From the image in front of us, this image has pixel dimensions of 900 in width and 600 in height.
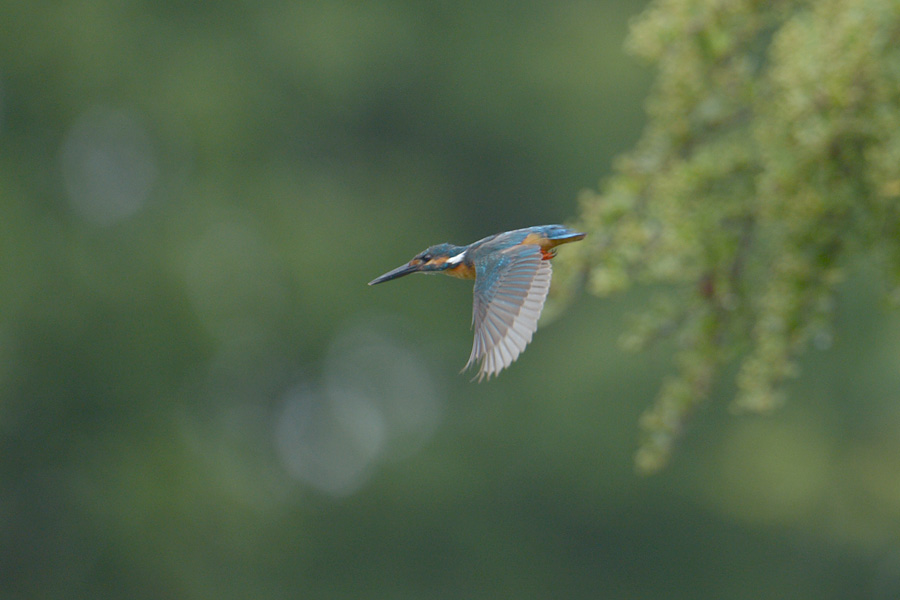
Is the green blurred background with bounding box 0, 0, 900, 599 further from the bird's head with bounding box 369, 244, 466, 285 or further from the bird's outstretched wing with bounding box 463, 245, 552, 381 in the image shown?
the bird's outstretched wing with bounding box 463, 245, 552, 381

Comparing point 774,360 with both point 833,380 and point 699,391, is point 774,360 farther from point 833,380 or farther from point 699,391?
point 833,380

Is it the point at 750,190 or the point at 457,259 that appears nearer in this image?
the point at 457,259

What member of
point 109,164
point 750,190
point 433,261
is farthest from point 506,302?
point 109,164

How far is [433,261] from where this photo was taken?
12.5ft

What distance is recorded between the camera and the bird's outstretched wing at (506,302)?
3326 mm

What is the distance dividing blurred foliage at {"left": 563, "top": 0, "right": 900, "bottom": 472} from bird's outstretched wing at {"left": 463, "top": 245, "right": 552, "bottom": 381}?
35cm

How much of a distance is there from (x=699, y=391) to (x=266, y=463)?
9594 mm

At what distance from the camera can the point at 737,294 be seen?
4.25 meters

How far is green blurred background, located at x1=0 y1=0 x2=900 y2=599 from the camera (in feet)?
37.4

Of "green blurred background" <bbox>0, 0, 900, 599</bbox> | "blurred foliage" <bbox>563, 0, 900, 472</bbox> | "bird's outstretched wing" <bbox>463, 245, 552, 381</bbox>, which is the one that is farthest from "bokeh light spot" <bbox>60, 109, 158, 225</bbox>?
"bird's outstretched wing" <bbox>463, 245, 552, 381</bbox>

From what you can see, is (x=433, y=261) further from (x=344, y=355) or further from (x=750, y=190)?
(x=344, y=355)

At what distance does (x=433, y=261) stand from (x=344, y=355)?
10.6 meters

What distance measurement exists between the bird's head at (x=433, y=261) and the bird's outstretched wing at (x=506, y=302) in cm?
8

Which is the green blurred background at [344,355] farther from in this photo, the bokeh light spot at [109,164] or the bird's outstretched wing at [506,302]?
the bird's outstretched wing at [506,302]
